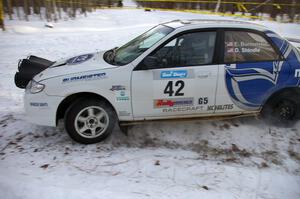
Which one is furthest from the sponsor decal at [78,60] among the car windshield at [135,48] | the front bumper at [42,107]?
the front bumper at [42,107]

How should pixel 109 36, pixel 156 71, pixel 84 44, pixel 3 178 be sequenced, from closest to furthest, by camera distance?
pixel 3 178 → pixel 156 71 → pixel 84 44 → pixel 109 36

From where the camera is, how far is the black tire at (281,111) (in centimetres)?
467

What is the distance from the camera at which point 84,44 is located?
39.3ft

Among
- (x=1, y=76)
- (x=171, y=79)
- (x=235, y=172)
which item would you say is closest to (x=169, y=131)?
(x=171, y=79)

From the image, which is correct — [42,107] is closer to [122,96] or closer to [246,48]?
[122,96]

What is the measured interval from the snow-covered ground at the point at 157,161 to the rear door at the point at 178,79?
500 mm

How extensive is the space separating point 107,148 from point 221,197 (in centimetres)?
171

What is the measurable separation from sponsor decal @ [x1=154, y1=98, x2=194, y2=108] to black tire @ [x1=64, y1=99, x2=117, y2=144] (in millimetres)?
640

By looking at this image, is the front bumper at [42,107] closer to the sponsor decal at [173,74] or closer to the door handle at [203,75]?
the sponsor decal at [173,74]

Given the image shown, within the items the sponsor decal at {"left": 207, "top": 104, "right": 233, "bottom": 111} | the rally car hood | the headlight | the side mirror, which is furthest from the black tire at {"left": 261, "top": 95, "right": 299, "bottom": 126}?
the headlight

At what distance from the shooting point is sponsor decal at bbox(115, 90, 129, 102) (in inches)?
162

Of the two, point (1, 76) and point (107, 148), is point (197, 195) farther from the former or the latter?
point (1, 76)

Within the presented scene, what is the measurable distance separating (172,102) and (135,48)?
1.03 m

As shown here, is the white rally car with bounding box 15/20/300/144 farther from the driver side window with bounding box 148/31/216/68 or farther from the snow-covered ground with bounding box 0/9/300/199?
the snow-covered ground with bounding box 0/9/300/199
